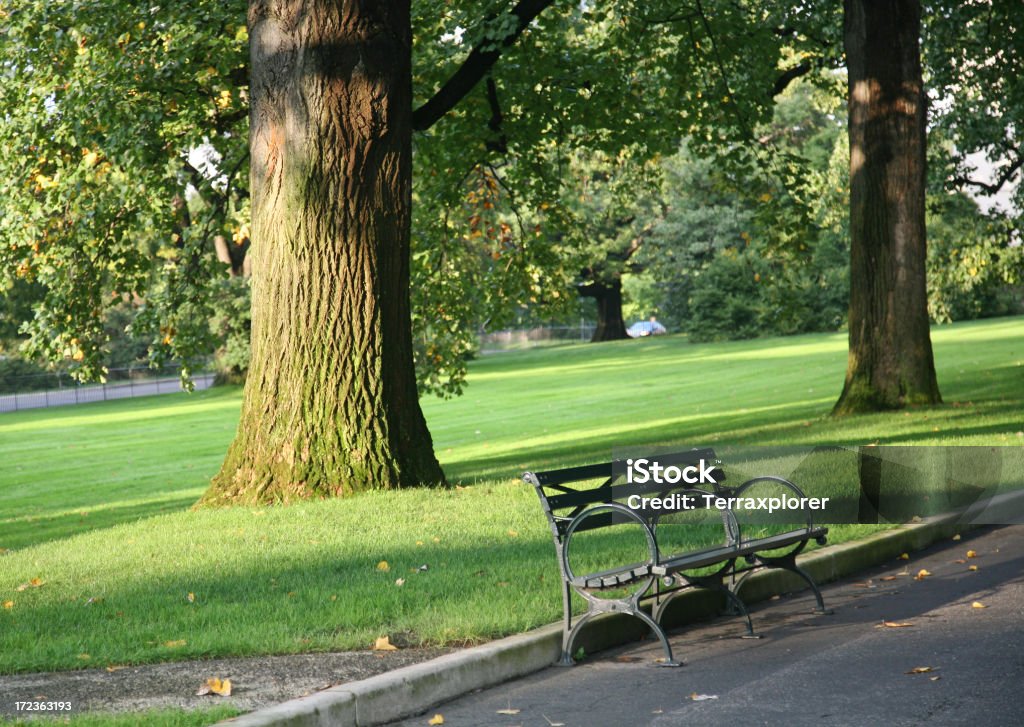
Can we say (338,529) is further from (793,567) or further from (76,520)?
(76,520)

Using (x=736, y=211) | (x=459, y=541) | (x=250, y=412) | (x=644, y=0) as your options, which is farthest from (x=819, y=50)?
(x=736, y=211)

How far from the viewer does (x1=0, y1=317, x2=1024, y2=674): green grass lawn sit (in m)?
7.27

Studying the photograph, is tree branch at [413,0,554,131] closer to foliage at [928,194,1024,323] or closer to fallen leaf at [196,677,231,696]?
fallen leaf at [196,677,231,696]

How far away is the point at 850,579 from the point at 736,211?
55884 mm

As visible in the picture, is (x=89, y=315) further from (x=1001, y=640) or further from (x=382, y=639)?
(x=1001, y=640)

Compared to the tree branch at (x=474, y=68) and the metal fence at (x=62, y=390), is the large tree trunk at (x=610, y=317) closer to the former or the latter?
the metal fence at (x=62, y=390)

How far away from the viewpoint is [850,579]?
905cm

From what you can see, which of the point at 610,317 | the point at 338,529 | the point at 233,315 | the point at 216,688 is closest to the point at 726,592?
the point at 216,688

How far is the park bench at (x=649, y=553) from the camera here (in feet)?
22.5

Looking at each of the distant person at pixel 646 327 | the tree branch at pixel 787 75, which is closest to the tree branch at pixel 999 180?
the tree branch at pixel 787 75

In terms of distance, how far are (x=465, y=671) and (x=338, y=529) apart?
411cm

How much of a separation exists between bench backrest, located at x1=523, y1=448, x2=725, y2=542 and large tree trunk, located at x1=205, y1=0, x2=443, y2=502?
4304 millimetres

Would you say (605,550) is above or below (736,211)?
below

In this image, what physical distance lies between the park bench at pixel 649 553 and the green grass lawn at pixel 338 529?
456 millimetres
